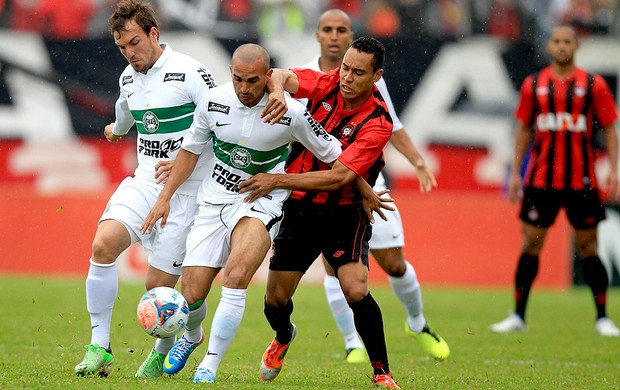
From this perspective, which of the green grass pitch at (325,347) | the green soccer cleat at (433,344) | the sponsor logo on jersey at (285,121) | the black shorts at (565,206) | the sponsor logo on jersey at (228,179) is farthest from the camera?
the black shorts at (565,206)

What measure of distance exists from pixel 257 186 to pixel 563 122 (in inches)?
193

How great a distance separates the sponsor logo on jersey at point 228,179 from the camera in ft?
21.4

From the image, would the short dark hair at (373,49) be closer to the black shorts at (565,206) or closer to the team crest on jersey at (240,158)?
the team crest on jersey at (240,158)

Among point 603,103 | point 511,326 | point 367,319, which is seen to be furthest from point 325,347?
point 603,103

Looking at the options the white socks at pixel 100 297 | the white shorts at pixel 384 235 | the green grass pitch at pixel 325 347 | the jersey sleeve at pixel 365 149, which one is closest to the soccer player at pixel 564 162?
the green grass pitch at pixel 325 347

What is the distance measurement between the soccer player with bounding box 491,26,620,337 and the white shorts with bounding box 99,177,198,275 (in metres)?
4.49

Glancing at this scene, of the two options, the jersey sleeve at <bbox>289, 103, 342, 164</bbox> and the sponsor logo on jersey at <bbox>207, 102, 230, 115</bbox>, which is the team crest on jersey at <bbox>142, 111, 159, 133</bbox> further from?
the jersey sleeve at <bbox>289, 103, 342, 164</bbox>

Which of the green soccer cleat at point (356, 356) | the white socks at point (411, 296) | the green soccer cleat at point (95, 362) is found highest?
the green soccer cleat at point (95, 362)

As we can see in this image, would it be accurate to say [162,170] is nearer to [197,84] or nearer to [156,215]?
[156,215]

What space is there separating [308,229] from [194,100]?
1.10 m

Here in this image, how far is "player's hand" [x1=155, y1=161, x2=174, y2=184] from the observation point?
6.66 m

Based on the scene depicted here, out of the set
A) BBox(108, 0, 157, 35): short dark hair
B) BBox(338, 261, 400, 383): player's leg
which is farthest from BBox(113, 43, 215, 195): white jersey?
BBox(338, 261, 400, 383): player's leg

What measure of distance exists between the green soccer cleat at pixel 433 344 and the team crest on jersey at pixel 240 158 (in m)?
2.52

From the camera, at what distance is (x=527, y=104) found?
10.4 meters
